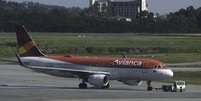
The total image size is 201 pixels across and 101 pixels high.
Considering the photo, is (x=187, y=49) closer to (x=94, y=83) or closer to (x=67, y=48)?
(x=67, y=48)

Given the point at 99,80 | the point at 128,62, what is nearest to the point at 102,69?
the point at 99,80

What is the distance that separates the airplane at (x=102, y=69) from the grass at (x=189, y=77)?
8.63m

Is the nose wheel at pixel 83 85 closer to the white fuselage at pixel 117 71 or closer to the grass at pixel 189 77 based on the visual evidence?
the white fuselage at pixel 117 71

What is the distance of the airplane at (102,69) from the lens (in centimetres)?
5997

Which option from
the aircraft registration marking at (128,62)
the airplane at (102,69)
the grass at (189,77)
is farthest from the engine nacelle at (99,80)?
Result: the grass at (189,77)

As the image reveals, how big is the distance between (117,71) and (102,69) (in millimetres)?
1275

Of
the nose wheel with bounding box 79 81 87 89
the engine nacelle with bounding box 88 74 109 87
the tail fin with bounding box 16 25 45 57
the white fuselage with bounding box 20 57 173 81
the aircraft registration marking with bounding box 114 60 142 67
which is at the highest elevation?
the tail fin with bounding box 16 25 45 57

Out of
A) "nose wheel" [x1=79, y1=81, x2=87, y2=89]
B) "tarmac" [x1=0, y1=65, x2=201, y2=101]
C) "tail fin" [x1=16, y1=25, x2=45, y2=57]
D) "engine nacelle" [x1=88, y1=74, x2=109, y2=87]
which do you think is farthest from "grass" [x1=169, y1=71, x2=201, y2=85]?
"tail fin" [x1=16, y1=25, x2=45, y2=57]

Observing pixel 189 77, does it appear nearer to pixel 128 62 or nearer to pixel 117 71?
pixel 128 62

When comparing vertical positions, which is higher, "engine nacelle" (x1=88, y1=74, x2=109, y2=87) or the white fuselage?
the white fuselage

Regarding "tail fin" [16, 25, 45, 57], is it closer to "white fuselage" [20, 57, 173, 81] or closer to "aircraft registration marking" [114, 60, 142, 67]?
"white fuselage" [20, 57, 173, 81]

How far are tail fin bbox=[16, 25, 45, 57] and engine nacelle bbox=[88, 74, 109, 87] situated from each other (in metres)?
6.00

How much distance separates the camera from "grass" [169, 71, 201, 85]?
70.4m

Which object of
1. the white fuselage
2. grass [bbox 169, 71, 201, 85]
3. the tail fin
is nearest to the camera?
the white fuselage
